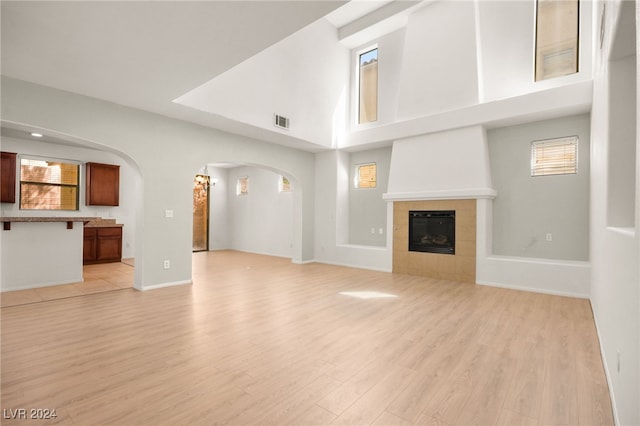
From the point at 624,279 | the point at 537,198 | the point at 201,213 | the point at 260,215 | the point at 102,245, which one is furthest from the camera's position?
the point at 201,213

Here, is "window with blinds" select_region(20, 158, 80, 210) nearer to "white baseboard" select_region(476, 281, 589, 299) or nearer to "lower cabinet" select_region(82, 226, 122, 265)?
"lower cabinet" select_region(82, 226, 122, 265)

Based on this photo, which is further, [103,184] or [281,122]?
[103,184]

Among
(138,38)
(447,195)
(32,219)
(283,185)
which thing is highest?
(138,38)

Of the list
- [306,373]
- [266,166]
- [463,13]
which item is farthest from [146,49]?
[463,13]

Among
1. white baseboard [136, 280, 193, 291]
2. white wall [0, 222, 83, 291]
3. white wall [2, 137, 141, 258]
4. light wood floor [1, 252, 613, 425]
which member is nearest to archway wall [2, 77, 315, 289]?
white baseboard [136, 280, 193, 291]

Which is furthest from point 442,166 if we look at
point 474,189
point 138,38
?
point 138,38

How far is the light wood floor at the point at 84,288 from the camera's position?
14.3 ft

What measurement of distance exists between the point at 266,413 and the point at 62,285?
207 inches

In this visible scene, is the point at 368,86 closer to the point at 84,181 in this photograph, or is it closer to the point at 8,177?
the point at 84,181

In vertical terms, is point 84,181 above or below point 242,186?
below

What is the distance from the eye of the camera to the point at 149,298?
451 cm

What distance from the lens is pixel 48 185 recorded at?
714 centimetres

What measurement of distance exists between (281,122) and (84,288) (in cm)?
459

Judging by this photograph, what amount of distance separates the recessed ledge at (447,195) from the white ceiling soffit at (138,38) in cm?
442
